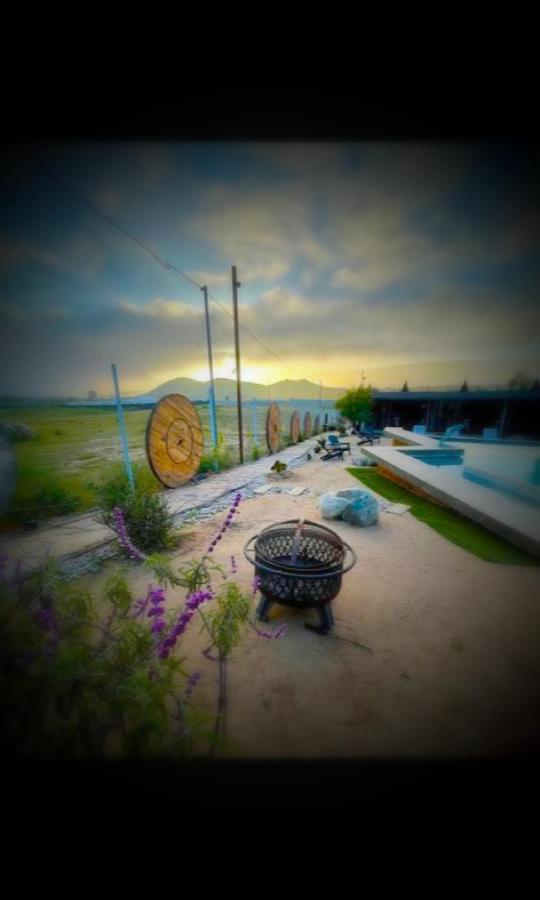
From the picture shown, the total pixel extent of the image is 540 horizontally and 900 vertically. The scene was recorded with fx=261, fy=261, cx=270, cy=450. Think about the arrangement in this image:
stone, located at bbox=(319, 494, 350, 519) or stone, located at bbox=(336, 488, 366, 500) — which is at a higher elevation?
stone, located at bbox=(336, 488, 366, 500)

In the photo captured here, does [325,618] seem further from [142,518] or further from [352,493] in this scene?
[352,493]

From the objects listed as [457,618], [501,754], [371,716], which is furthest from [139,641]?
[457,618]

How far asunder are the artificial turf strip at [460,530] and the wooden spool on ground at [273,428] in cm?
499

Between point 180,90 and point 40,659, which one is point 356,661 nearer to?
point 40,659

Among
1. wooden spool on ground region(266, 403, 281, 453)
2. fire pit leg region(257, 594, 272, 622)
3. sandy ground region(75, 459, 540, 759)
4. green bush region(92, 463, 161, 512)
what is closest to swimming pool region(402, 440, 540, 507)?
sandy ground region(75, 459, 540, 759)

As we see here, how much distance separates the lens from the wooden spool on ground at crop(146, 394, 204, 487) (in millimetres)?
5273

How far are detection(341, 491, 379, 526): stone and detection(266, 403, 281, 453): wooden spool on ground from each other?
6432 millimetres

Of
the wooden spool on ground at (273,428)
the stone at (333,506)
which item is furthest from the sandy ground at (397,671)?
the wooden spool on ground at (273,428)

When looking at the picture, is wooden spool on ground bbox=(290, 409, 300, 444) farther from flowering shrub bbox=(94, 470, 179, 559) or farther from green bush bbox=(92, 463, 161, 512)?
flowering shrub bbox=(94, 470, 179, 559)

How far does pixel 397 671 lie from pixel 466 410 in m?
24.0

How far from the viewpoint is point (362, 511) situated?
Answer: 485 centimetres

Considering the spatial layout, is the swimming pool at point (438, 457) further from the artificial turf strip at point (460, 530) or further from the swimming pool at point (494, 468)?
the artificial turf strip at point (460, 530)

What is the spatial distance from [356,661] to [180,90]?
3.57 meters

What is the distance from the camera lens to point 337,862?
115cm
